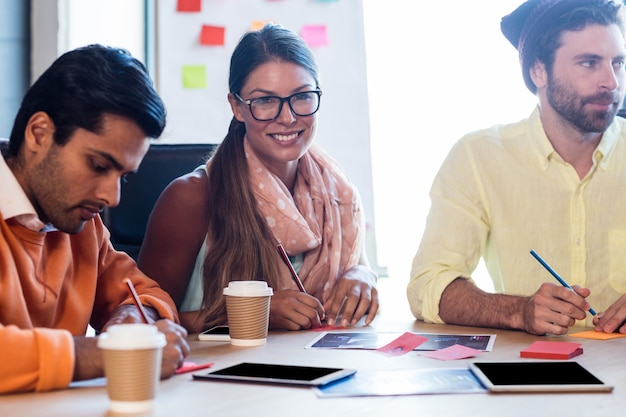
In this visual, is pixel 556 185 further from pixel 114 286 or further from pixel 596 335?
pixel 114 286

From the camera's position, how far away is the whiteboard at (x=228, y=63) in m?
3.58

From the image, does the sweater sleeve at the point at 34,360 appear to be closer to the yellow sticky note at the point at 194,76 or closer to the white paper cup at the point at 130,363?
the white paper cup at the point at 130,363

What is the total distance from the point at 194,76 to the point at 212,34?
197 mm

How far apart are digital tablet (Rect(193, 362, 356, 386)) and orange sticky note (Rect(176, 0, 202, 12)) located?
258 cm

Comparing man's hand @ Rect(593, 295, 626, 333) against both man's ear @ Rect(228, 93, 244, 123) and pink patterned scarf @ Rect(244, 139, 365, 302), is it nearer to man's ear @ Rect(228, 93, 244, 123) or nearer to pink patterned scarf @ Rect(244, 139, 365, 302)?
pink patterned scarf @ Rect(244, 139, 365, 302)

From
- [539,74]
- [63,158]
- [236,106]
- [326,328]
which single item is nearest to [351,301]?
[326,328]

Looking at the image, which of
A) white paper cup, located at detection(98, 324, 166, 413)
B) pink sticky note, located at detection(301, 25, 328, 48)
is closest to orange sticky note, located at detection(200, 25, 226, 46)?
pink sticky note, located at detection(301, 25, 328, 48)

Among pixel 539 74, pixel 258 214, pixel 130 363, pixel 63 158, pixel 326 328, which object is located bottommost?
pixel 326 328

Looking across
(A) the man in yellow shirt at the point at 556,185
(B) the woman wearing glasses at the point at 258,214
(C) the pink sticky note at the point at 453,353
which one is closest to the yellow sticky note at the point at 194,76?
(B) the woman wearing glasses at the point at 258,214

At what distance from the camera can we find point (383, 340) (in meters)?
1.53

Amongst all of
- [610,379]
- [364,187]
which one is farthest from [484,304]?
[364,187]

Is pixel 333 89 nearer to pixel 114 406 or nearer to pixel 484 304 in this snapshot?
pixel 484 304

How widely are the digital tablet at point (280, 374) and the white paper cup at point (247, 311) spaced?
9.1 inches

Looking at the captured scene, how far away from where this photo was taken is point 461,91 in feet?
12.0
